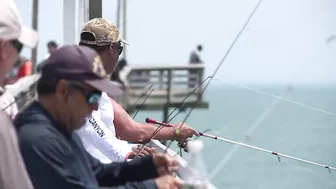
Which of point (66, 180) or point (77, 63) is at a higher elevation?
point (77, 63)

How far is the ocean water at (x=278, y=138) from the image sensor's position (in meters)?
4.57

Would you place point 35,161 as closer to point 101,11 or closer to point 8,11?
point 8,11

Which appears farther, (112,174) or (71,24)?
(71,24)

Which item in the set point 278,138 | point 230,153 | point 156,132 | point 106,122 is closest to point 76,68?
point 230,153

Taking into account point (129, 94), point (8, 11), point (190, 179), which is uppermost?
point (8, 11)

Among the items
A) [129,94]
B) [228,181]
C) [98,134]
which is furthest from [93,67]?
[129,94]

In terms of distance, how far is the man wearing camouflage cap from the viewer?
11.3ft

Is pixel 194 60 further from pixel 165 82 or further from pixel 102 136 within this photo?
pixel 102 136

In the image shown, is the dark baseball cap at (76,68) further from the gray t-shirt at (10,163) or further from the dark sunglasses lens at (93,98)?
the gray t-shirt at (10,163)

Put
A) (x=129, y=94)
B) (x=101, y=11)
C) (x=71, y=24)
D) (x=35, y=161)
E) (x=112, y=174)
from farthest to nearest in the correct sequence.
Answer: (x=129, y=94), (x=101, y=11), (x=71, y=24), (x=112, y=174), (x=35, y=161)

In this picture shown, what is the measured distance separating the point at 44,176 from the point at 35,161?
0.17 ft

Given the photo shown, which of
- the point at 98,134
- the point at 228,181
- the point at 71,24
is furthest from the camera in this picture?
the point at 228,181

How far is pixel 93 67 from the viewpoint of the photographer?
2143 mm

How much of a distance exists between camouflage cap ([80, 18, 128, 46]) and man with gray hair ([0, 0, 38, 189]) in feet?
4.30
